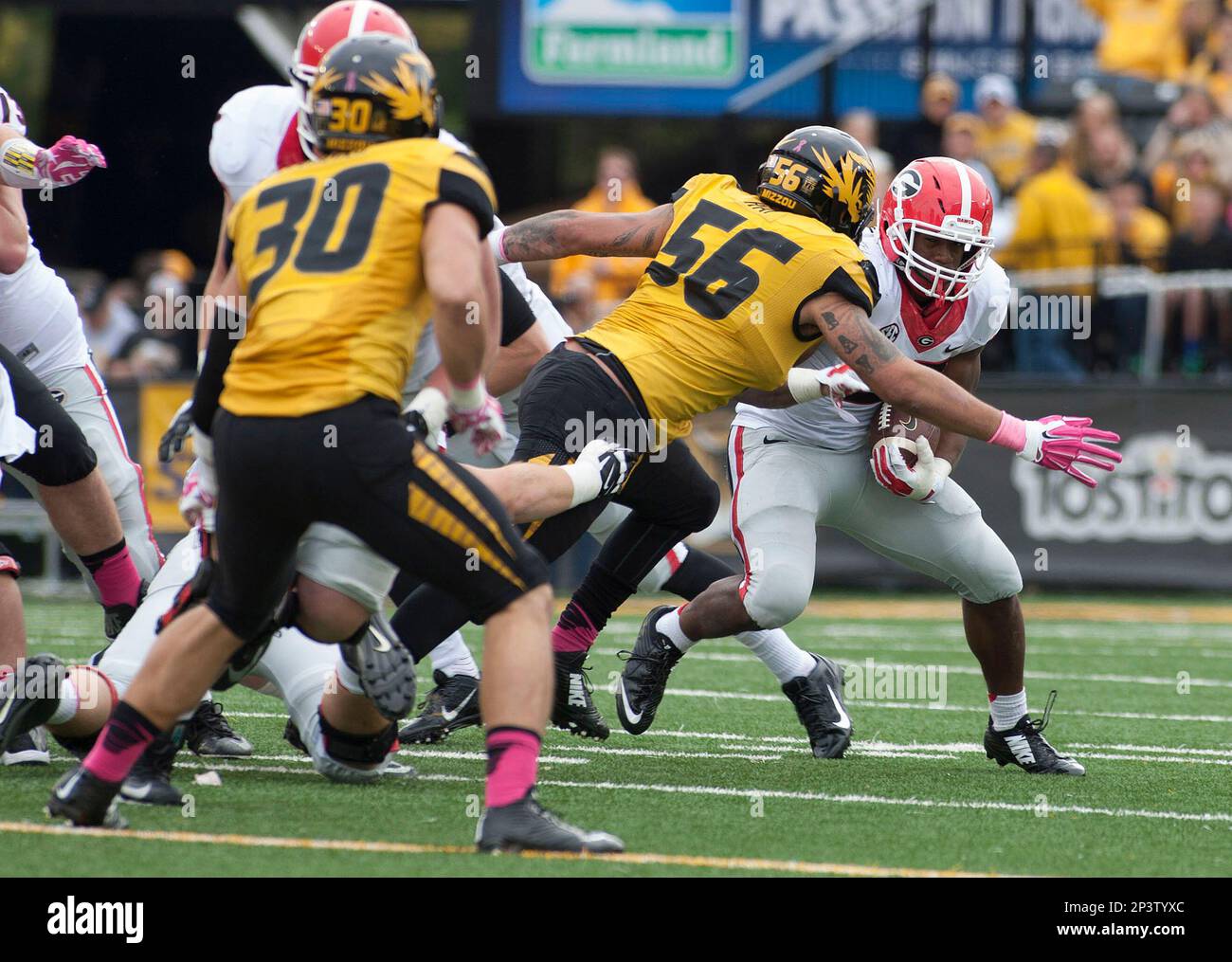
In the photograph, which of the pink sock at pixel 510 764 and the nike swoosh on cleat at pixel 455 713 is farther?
the nike swoosh on cleat at pixel 455 713

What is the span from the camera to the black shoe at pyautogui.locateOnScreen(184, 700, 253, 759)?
5.65 meters

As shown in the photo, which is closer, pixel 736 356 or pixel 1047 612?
pixel 736 356

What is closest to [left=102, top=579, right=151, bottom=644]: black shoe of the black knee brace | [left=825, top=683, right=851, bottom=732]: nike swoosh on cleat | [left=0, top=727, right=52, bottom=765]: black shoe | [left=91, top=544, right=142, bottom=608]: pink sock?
[left=91, top=544, right=142, bottom=608]: pink sock

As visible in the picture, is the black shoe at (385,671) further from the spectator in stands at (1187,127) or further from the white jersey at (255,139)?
the spectator in stands at (1187,127)

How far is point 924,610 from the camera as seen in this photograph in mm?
11562

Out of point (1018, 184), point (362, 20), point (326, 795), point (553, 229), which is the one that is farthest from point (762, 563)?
point (1018, 184)

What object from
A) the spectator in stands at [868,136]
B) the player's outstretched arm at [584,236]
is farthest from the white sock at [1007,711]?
the spectator in stands at [868,136]

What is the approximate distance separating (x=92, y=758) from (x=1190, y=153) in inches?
426

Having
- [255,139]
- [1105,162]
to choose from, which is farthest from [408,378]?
[1105,162]

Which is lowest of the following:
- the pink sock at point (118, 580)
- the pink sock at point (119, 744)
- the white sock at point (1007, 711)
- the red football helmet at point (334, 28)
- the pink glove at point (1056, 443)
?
the white sock at point (1007, 711)

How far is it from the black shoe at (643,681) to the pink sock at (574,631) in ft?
0.50

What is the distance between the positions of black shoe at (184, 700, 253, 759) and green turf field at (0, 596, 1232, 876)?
0.07 metres

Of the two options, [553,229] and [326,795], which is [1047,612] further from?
[326,795]

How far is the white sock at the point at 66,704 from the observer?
16.2ft
